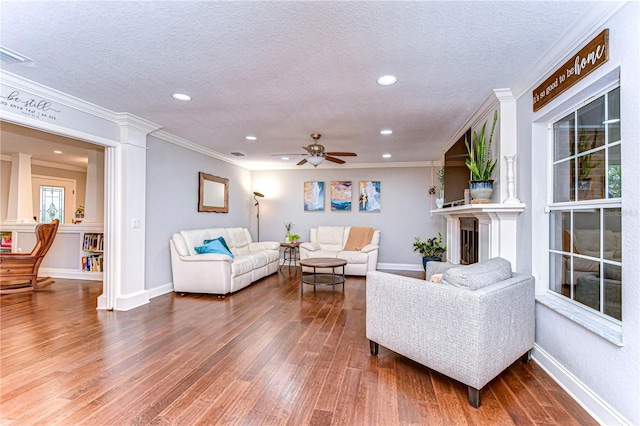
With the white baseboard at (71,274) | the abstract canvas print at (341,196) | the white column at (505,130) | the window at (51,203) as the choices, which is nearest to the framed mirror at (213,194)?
the white baseboard at (71,274)

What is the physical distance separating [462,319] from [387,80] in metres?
1.97

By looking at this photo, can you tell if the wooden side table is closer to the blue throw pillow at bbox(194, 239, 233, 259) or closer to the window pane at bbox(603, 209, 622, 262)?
the blue throw pillow at bbox(194, 239, 233, 259)

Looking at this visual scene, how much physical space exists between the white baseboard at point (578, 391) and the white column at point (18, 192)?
27.2 ft

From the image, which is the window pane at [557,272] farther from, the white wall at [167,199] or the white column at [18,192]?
the white column at [18,192]

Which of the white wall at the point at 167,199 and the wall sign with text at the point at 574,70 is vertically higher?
the wall sign with text at the point at 574,70

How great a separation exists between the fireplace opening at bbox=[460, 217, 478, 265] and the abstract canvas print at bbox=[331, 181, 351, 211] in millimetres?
2951

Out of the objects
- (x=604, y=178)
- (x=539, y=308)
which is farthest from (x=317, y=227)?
(x=604, y=178)

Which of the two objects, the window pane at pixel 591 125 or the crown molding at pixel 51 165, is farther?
the crown molding at pixel 51 165

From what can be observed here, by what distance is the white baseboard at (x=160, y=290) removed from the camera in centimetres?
442

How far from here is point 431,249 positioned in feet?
20.5

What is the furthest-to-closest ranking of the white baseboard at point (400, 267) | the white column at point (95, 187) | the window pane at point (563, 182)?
the white baseboard at point (400, 267)
the white column at point (95, 187)
the window pane at point (563, 182)

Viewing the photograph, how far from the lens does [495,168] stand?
3.11 m

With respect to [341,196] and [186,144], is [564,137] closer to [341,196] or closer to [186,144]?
[186,144]

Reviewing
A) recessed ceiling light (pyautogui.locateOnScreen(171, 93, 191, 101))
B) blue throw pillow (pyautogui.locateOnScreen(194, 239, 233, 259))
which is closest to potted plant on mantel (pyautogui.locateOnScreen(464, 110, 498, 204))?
recessed ceiling light (pyautogui.locateOnScreen(171, 93, 191, 101))
